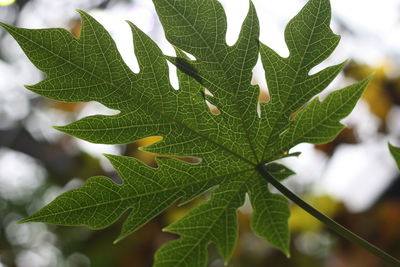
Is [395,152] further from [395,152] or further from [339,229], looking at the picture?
[339,229]

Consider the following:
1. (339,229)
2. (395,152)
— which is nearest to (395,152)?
(395,152)

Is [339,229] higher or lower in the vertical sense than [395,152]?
lower

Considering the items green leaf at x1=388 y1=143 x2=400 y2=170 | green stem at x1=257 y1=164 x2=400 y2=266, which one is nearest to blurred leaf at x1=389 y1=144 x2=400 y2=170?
green leaf at x1=388 y1=143 x2=400 y2=170

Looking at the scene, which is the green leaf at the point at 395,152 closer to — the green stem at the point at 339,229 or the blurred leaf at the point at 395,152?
the blurred leaf at the point at 395,152

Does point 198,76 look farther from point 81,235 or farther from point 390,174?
point 81,235

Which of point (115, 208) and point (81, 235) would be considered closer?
point (115, 208)

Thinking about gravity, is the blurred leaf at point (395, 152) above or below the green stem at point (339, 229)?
above

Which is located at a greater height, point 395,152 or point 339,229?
point 395,152

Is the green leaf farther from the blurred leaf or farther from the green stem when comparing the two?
the green stem

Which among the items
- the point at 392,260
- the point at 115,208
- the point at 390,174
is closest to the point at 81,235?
the point at 390,174

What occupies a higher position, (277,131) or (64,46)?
(64,46)

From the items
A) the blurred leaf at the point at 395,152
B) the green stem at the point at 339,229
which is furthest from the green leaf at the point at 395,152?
the green stem at the point at 339,229
